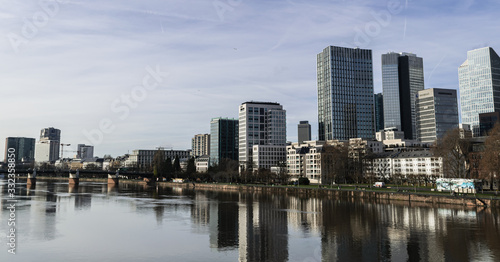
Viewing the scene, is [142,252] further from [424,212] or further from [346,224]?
Result: [424,212]

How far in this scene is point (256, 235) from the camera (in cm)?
4794

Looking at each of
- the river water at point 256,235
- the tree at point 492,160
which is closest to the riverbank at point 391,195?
the river water at point 256,235

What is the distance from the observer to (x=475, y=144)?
13312 cm

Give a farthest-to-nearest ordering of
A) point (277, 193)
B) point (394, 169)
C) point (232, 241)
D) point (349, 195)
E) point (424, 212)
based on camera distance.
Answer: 1. point (394, 169)
2. point (277, 193)
3. point (349, 195)
4. point (424, 212)
5. point (232, 241)

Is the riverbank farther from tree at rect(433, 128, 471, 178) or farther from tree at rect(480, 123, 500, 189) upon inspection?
tree at rect(433, 128, 471, 178)

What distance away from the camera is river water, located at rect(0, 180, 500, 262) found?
121 ft

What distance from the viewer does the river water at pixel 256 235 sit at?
1458 inches

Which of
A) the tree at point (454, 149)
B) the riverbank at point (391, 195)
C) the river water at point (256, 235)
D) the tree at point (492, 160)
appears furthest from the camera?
the tree at point (454, 149)

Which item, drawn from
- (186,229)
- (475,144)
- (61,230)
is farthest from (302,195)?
(61,230)

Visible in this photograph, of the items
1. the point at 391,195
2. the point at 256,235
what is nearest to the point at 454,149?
the point at 391,195

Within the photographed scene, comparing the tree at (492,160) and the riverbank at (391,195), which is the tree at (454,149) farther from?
the riverbank at (391,195)

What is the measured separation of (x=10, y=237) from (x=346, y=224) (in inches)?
1676

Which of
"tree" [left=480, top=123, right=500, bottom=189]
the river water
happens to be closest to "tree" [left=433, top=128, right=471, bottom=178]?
"tree" [left=480, top=123, right=500, bottom=189]

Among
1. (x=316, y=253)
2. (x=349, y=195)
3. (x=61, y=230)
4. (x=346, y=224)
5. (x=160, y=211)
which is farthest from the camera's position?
(x=349, y=195)
